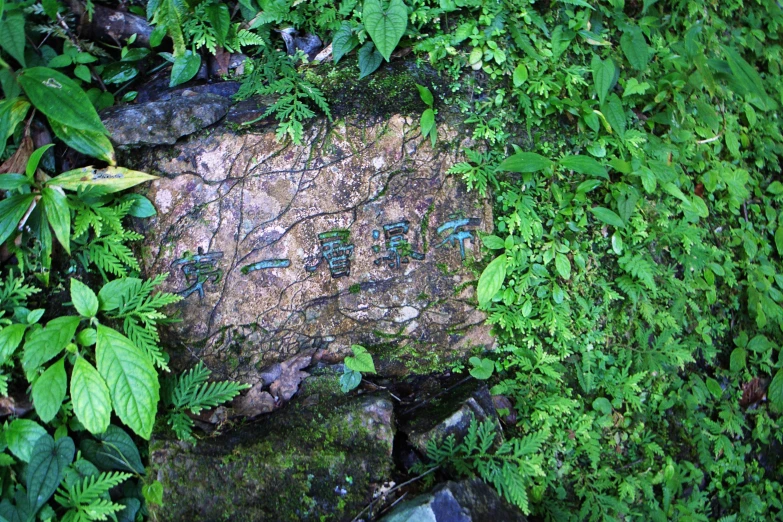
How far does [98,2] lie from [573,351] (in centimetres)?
331

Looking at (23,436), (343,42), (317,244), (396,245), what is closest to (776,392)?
(396,245)

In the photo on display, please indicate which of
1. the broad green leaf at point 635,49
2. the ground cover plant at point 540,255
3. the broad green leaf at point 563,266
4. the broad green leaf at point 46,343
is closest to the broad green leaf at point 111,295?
the ground cover plant at point 540,255

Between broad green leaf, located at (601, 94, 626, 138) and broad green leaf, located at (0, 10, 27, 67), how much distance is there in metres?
3.05

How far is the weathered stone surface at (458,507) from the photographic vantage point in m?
2.25

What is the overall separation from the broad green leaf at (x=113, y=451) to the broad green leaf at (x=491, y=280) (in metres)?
1.81

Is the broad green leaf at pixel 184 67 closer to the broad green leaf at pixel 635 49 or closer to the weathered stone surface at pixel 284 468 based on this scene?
the weathered stone surface at pixel 284 468

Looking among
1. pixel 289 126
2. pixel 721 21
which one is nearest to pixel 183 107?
pixel 289 126

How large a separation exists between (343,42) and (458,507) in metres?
2.37

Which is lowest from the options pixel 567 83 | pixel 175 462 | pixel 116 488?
pixel 116 488

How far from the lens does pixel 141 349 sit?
2.57 metres

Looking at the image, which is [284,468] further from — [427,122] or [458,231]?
[427,122]

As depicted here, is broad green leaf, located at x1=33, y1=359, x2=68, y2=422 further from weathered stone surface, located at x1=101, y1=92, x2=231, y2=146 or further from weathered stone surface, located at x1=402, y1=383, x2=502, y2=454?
weathered stone surface, located at x1=402, y1=383, x2=502, y2=454

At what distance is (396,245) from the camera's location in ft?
9.52

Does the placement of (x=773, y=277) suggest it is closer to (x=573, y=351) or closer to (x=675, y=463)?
(x=675, y=463)
